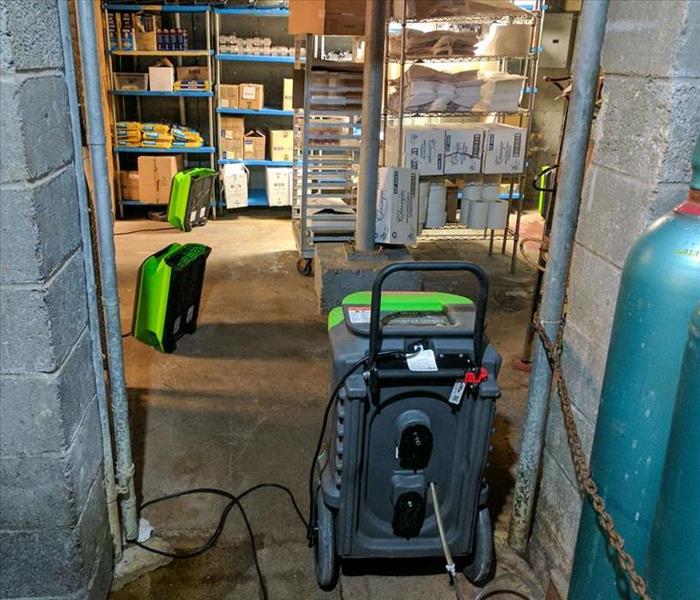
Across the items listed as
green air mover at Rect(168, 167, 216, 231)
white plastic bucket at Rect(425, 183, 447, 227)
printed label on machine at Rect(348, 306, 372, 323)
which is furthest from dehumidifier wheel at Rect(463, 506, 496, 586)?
green air mover at Rect(168, 167, 216, 231)

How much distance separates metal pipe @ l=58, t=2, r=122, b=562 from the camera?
5.08 ft

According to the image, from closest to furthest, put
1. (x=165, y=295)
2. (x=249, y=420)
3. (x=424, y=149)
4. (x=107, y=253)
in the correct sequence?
(x=107, y=253), (x=249, y=420), (x=165, y=295), (x=424, y=149)

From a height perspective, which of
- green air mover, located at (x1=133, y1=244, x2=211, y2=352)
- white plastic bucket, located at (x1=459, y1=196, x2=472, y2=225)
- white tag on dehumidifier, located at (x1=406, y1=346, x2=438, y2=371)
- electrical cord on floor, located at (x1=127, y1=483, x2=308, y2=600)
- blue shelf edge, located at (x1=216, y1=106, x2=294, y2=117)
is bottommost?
electrical cord on floor, located at (x1=127, y1=483, x2=308, y2=600)

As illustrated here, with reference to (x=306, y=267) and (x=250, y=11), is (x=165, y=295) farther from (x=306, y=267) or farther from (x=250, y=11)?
(x=250, y=11)

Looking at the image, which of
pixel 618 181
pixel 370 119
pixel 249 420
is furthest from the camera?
pixel 370 119

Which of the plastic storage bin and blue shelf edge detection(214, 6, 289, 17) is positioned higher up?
blue shelf edge detection(214, 6, 289, 17)

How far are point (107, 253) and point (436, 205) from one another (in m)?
3.57

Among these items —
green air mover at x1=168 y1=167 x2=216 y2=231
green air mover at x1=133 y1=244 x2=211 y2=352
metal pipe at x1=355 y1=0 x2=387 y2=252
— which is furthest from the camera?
green air mover at x1=168 y1=167 x2=216 y2=231

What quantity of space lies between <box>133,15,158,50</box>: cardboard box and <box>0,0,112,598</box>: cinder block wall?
5.29 meters

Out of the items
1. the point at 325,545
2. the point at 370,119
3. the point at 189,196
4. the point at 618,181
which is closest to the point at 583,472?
the point at 618,181

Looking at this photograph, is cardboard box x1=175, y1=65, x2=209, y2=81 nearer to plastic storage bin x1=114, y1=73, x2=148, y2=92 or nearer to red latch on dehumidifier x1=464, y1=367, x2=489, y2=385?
plastic storage bin x1=114, y1=73, x2=148, y2=92

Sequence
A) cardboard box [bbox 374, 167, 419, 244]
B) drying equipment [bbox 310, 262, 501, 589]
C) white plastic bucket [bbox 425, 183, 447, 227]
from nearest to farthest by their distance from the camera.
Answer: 1. drying equipment [bbox 310, 262, 501, 589]
2. cardboard box [bbox 374, 167, 419, 244]
3. white plastic bucket [bbox 425, 183, 447, 227]

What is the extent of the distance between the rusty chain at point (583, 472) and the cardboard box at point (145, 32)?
5635 mm

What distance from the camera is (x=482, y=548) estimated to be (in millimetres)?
1948
